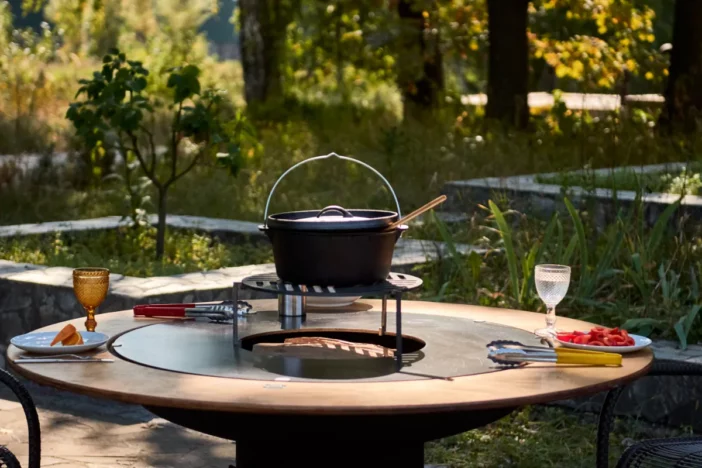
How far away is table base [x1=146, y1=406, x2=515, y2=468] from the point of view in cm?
294

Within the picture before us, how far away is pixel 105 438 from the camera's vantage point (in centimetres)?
548

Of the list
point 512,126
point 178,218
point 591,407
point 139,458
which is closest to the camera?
point 139,458

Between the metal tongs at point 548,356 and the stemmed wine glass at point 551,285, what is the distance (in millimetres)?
335

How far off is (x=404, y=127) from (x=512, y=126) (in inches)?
44.9

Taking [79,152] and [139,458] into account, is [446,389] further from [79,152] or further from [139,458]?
[79,152]

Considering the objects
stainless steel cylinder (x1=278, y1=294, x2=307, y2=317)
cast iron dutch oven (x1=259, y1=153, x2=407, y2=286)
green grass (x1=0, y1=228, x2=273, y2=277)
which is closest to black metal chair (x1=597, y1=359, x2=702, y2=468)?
cast iron dutch oven (x1=259, y1=153, x2=407, y2=286)

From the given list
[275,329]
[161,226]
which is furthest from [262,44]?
[275,329]

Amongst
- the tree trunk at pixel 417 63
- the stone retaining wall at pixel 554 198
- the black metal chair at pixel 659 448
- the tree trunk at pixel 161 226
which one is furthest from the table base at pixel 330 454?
the tree trunk at pixel 417 63

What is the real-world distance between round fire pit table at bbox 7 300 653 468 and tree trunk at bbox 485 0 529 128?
1023cm

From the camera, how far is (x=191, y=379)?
2.94 meters

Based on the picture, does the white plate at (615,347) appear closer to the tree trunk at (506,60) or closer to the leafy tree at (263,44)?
the tree trunk at (506,60)

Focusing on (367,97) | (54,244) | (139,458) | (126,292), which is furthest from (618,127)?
(367,97)

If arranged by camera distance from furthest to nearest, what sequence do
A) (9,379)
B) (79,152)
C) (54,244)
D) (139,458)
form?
(79,152), (54,244), (139,458), (9,379)

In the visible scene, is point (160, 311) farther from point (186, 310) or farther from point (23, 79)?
point (23, 79)
